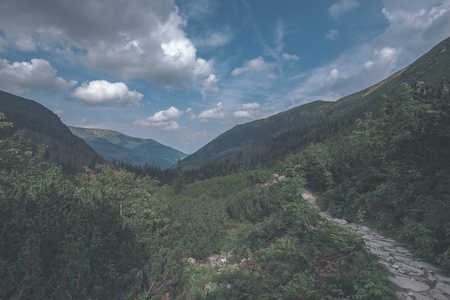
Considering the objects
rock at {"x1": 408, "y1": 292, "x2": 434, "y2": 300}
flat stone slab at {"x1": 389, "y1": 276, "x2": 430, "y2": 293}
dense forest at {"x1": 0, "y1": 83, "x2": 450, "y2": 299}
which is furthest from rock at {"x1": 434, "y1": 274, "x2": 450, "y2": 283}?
rock at {"x1": 408, "y1": 292, "x2": 434, "y2": 300}

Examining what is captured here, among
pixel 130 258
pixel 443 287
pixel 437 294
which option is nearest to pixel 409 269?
pixel 443 287

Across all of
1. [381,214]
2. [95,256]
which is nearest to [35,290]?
[95,256]

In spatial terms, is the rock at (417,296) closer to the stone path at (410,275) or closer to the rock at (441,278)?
the stone path at (410,275)

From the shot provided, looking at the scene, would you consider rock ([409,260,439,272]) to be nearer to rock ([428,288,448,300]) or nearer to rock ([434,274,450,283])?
rock ([434,274,450,283])

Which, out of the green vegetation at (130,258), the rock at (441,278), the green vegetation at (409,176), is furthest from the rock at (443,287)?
the green vegetation at (130,258)

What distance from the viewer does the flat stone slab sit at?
389 cm

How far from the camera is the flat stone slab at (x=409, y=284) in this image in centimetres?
389

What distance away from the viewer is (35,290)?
3.79 meters

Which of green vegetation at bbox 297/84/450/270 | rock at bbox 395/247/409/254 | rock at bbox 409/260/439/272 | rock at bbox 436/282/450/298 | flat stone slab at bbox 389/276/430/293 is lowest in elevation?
rock at bbox 395/247/409/254

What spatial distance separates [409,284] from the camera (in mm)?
4043

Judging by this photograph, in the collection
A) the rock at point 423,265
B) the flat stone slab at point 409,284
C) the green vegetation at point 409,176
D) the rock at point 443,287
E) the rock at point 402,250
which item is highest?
the green vegetation at point 409,176

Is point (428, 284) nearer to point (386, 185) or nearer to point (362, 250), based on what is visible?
point (362, 250)

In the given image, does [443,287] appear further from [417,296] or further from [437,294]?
[417,296]

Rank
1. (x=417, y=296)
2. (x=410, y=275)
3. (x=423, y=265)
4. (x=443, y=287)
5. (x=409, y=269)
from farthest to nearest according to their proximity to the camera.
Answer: (x=423, y=265)
(x=409, y=269)
(x=410, y=275)
(x=443, y=287)
(x=417, y=296)
